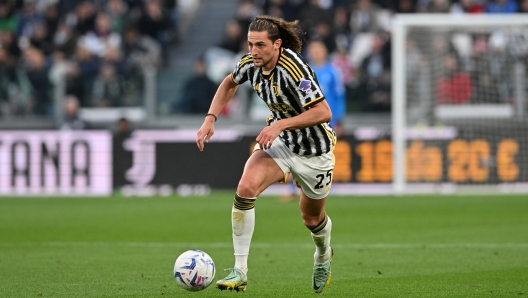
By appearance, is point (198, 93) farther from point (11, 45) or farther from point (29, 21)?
point (29, 21)

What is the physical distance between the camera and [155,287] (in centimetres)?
674

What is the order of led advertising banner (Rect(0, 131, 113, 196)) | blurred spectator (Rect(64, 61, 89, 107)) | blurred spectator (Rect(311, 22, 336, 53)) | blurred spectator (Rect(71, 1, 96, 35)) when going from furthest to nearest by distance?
blurred spectator (Rect(71, 1, 96, 35)) < blurred spectator (Rect(311, 22, 336, 53)) < blurred spectator (Rect(64, 61, 89, 107)) < led advertising banner (Rect(0, 131, 113, 196))

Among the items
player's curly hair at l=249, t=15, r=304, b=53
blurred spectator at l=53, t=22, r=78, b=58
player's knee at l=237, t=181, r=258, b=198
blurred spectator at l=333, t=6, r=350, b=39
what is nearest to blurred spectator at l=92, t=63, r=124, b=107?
blurred spectator at l=53, t=22, r=78, b=58

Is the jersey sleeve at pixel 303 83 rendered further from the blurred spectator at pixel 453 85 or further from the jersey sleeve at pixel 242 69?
the blurred spectator at pixel 453 85

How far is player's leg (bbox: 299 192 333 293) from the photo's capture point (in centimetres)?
665

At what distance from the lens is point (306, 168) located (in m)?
6.56

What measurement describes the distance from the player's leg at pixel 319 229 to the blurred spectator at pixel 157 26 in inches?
569

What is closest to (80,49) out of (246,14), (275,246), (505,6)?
(246,14)

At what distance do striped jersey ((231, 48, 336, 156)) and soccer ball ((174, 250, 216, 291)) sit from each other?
108cm

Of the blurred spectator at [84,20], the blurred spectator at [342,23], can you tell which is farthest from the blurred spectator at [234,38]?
the blurred spectator at [84,20]

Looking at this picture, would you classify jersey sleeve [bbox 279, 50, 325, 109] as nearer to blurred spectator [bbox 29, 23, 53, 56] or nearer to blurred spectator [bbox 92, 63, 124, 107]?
blurred spectator [bbox 92, 63, 124, 107]

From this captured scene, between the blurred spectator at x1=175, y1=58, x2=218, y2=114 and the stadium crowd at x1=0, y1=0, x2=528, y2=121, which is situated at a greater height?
the stadium crowd at x1=0, y1=0, x2=528, y2=121

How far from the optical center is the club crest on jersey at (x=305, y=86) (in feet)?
20.7

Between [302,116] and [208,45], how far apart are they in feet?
53.4
